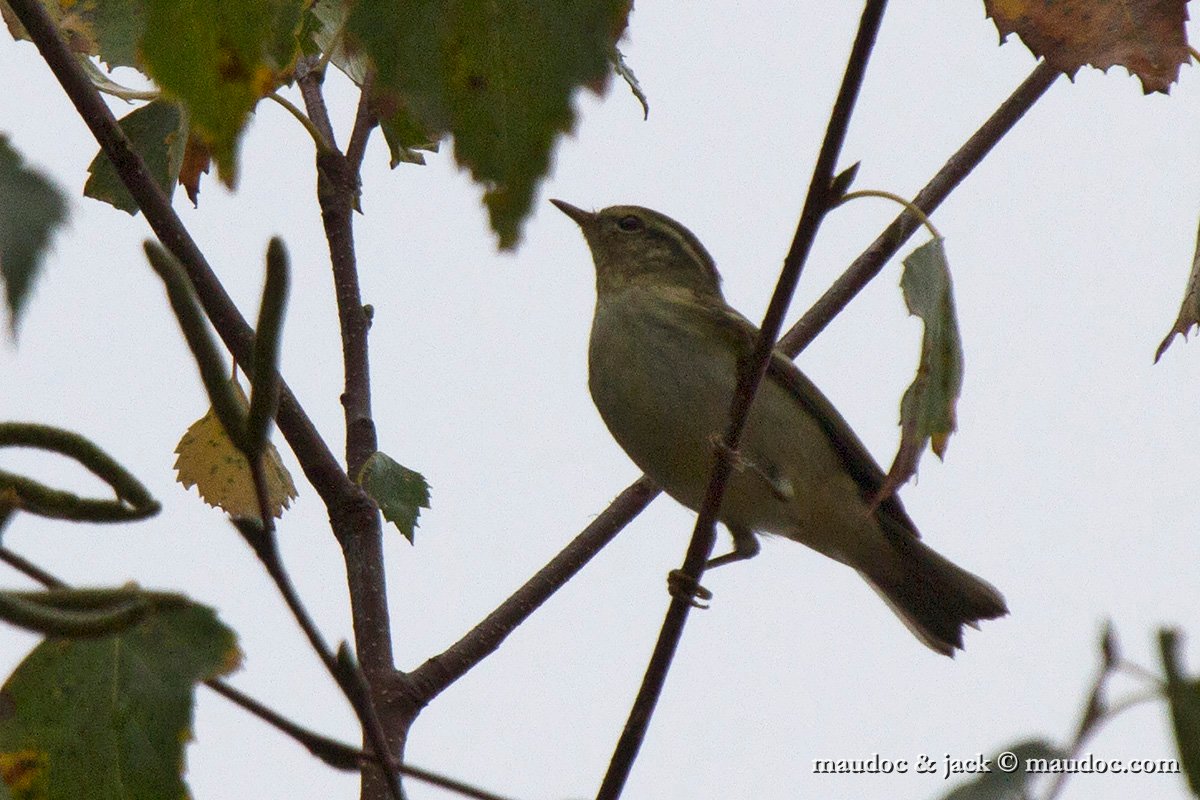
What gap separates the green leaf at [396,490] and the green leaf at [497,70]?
1969 mm

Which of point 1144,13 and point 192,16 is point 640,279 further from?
point 192,16

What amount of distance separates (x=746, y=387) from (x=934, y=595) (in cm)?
272

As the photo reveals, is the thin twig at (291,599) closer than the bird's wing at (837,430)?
Yes

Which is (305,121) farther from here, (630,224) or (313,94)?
(630,224)

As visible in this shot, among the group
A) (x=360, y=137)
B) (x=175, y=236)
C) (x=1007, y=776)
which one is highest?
(x=360, y=137)

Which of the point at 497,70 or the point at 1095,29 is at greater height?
the point at 1095,29

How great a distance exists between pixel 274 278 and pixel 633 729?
Result: 1316 millimetres

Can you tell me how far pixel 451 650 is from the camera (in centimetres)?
294

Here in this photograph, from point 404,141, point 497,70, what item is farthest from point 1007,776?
point 404,141

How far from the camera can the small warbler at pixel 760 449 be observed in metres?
4.48

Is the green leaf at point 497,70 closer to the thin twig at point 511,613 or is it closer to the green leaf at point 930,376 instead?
the green leaf at point 930,376

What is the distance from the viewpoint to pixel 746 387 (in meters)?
2.33

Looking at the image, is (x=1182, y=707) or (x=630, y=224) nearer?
(x=1182, y=707)

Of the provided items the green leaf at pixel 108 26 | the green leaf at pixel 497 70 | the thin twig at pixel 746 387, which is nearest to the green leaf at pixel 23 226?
the green leaf at pixel 497 70
